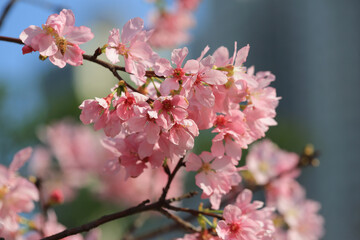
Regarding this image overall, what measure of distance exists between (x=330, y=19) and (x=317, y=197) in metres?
4.53

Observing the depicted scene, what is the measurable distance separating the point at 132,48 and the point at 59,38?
0.09 m

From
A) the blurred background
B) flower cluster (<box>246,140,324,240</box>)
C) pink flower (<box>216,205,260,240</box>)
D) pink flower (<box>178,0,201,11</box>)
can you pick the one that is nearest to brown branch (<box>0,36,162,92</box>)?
pink flower (<box>216,205,260,240</box>)

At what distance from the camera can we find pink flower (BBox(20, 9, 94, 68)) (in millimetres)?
449

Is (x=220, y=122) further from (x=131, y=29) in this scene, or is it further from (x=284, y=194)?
(x=284, y=194)

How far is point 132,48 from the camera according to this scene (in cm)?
50

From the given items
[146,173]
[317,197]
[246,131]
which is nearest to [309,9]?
[317,197]

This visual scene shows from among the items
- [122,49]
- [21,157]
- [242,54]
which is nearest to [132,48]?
[122,49]

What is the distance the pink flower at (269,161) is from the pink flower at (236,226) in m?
0.53

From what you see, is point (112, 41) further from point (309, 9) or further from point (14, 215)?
point (309, 9)

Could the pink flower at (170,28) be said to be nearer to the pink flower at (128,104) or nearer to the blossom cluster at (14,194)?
the blossom cluster at (14,194)

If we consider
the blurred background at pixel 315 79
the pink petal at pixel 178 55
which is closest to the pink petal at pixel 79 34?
the pink petal at pixel 178 55

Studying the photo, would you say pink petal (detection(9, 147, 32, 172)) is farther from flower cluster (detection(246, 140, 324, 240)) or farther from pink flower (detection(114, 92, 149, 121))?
flower cluster (detection(246, 140, 324, 240))

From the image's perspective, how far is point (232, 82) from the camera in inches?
19.5

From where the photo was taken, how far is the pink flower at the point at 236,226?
50 centimetres
